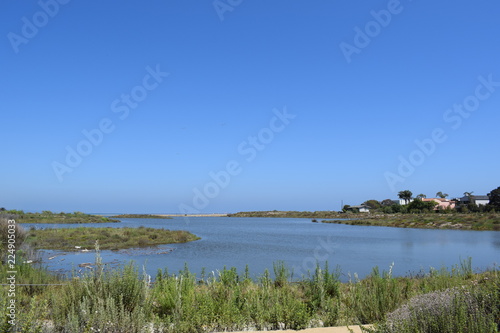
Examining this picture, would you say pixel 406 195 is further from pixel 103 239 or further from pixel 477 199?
pixel 103 239

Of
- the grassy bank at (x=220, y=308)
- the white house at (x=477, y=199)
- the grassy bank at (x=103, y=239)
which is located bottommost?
the grassy bank at (x=103, y=239)

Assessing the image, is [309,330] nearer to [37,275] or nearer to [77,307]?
[77,307]

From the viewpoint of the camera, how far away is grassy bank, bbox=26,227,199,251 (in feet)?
83.1

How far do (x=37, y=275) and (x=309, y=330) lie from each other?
231 inches

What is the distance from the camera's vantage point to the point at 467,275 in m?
9.51

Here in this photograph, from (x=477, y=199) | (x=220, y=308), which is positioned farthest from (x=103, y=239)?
(x=477, y=199)

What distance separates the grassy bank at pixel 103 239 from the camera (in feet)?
83.1

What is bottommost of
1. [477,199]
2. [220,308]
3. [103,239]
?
[103,239]

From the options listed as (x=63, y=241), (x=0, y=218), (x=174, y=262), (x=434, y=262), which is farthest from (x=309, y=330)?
(x=63, y=241)

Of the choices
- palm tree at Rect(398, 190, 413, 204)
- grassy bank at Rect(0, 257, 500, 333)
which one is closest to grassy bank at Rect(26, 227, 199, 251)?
grassy bank at Rect(0, 257, 500, 333)

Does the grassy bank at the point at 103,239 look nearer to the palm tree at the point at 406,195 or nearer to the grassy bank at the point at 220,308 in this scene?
the grassy bank at the point at 220,308

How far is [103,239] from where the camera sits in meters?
28.2

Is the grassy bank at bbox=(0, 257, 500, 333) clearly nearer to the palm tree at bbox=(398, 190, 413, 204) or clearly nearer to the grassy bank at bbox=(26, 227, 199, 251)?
the grassy bank at bbox=(26, 227, 199, 251)

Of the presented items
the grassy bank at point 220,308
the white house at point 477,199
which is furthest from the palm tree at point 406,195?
the grassy bank at point 220,308
